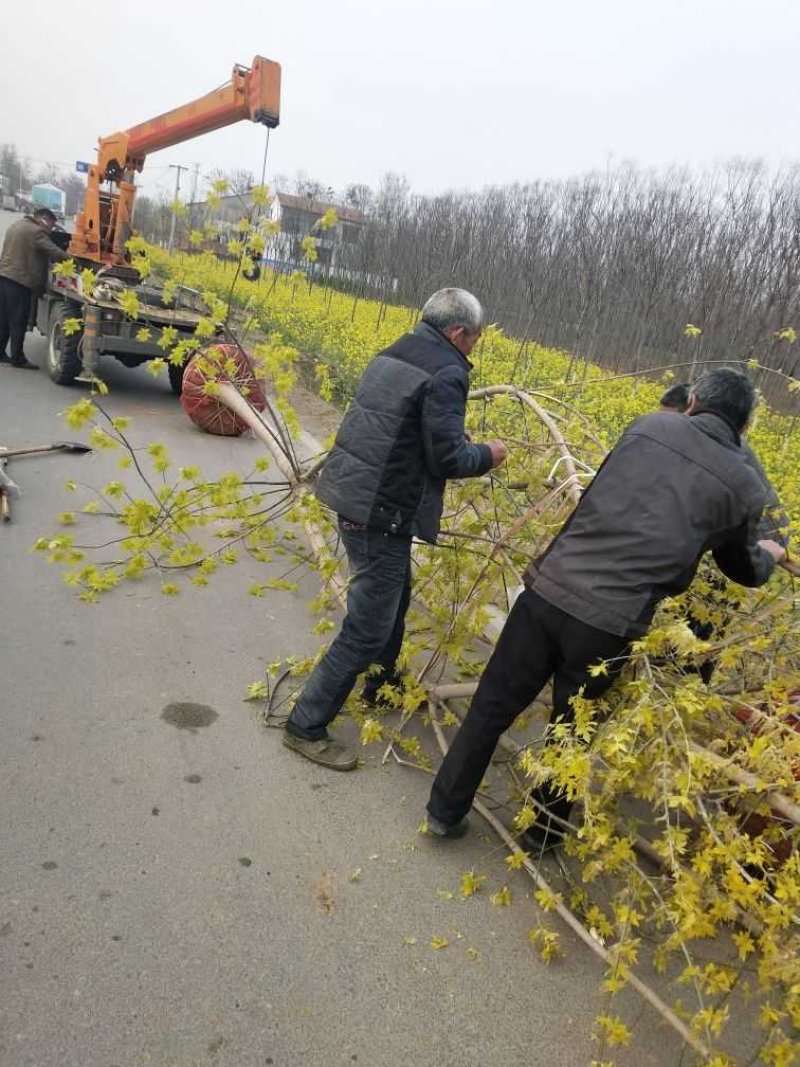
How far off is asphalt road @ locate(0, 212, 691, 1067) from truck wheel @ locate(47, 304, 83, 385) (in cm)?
627

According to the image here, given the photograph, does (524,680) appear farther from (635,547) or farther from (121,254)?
(121,254)

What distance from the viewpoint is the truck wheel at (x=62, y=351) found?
9100 mm

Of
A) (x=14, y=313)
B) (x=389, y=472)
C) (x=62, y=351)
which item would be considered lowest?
(x=62, y=351)

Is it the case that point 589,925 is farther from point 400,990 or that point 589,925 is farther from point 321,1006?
point 321,1006

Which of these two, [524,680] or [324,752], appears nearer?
[524,680]

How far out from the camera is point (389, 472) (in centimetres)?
306

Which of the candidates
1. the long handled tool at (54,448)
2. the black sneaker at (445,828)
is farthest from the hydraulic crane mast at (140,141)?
the black sneaker at (445,828)

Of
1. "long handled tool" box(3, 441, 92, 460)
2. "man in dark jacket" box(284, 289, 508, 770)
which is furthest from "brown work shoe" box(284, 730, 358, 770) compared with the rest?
"long handled tool" box(3, 441, 92, 460)

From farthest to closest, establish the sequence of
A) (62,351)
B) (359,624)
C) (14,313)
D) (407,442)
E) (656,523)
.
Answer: (14,313) < (62,351) < (359,624) < (407,442) < (656,523)

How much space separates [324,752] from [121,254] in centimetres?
1016

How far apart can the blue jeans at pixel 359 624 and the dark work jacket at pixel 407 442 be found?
0.40 ft

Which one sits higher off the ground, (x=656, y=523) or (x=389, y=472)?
(x=656, y=523)

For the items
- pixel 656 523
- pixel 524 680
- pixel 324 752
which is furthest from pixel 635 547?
pixel 324 752

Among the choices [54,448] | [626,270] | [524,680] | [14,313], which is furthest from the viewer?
[626,270]
